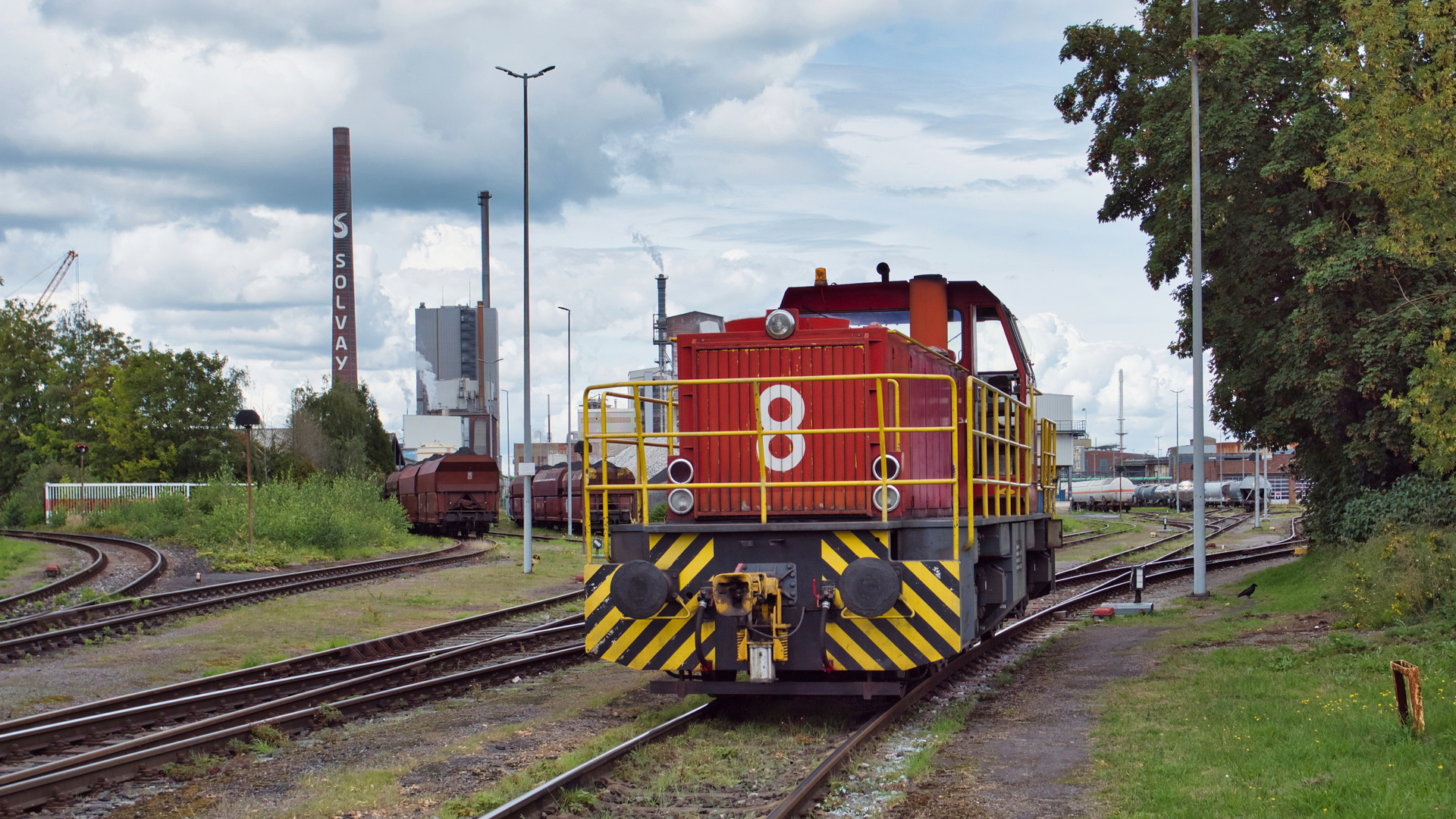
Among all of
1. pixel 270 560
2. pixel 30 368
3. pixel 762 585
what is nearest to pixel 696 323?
pixel 30 368

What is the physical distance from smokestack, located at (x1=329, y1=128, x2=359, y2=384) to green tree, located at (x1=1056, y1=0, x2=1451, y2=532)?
187 feet

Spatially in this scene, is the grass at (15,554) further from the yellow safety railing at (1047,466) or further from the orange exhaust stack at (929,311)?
the orange exhaust stack at (929,311)

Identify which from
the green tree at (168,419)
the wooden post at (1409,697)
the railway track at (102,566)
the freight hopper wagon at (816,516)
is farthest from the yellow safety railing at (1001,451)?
the green tree at (168,419)

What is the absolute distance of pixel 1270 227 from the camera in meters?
19.5

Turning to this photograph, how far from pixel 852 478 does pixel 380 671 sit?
5010 mm

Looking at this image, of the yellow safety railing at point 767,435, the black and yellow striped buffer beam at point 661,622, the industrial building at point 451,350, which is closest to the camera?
the yellow safety railing at point 767,435

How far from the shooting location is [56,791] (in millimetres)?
6793

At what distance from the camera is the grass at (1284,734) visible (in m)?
6.25

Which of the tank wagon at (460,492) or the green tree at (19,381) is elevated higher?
the green tree at (19,381)

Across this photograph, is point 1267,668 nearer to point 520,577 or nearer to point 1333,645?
point 1333,645

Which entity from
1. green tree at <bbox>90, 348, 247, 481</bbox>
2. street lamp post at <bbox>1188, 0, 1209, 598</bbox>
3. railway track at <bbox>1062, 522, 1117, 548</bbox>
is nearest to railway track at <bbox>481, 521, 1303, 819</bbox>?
street lamp post at <bbox>1188, 0, 1209, 598</bbox>

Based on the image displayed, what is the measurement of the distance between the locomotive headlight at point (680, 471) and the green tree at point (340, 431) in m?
50.5

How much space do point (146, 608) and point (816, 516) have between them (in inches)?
498

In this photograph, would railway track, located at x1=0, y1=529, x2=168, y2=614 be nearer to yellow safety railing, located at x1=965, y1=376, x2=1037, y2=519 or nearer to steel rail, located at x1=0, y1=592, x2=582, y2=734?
steel rail, located at x1=0, y1=592, x2=582, y2=734
